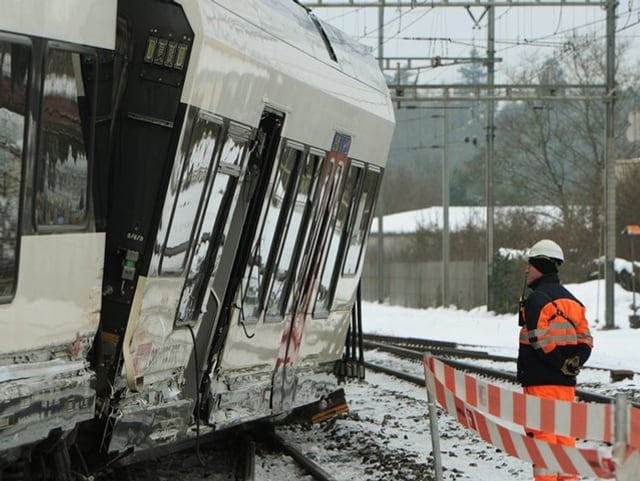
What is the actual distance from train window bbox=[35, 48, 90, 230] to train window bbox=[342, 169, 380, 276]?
16.4 feet

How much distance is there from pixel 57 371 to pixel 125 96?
175 centimetres

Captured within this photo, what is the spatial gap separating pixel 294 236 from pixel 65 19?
149 inches

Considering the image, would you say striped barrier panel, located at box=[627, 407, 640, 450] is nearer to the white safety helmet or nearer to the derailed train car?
the white safety helmet

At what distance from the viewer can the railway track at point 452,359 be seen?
46.6 feet

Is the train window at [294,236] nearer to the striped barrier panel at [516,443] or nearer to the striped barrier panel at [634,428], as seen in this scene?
the striped barrier panel at [516,443]

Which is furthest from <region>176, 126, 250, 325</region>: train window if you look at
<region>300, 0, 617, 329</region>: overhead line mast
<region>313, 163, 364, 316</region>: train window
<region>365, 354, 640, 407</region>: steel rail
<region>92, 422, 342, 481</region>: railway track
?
<region>300, 0, 617, 329</region>: overhead line mast

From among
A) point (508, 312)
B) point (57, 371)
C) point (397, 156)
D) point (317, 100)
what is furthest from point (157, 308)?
point (397, 156)

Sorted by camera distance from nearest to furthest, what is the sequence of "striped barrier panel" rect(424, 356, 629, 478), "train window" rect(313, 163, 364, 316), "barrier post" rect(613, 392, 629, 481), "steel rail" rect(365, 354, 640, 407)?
1. "barrier post" rect(613, 392, 629, 481)
2. "striped barrier panel" rect(424, 356, 629, 478)
3. "train window" rect(313, 163, 364, 316)
4. "steel rail" rect(365, 354, 640, 407)

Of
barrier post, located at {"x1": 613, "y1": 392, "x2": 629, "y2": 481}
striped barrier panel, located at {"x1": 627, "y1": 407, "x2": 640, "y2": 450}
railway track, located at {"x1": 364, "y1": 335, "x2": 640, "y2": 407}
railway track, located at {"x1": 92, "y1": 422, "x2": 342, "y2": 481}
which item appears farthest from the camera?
railway track, located at {"x1": 364, "y1": 335, "x2": 640, "y2": 407}

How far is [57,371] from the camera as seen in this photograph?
616cm

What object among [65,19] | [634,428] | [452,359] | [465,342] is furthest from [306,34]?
[465,342]

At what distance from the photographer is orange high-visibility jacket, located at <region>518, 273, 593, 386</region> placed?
7.94 meters

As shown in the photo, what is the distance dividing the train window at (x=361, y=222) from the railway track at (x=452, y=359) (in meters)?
3.10

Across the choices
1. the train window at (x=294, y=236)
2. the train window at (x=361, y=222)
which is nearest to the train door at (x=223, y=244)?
the train window at (x=294, y=236)
